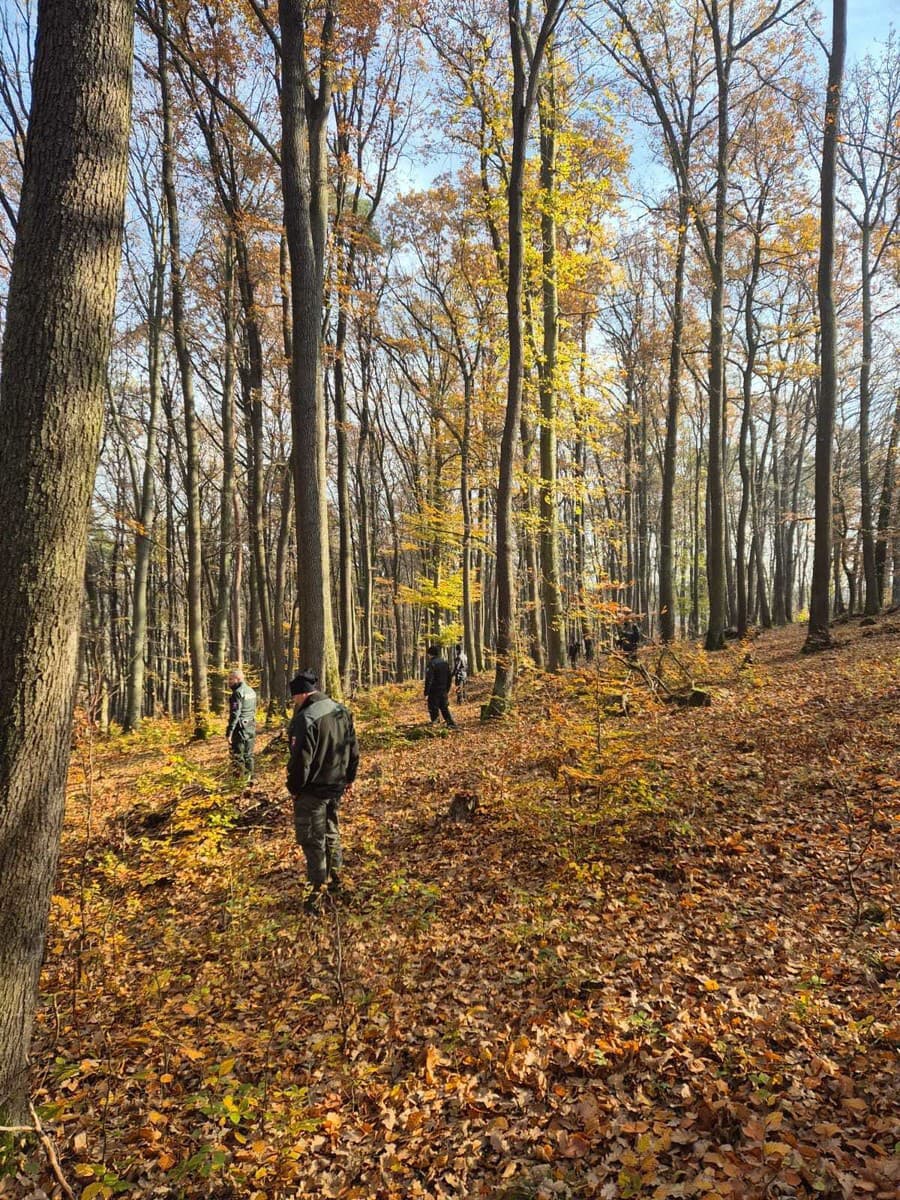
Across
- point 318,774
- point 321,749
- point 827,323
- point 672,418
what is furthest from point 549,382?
point 318,774

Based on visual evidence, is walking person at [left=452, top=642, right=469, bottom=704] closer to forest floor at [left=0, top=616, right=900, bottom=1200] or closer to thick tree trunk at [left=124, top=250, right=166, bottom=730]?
forest floor at [left=0, top=616, right=900, bottom=1200]

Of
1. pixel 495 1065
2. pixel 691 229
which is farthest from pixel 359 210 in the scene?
pixel 495 1065

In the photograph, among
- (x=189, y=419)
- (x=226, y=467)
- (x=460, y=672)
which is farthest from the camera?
(x=226, y=467)

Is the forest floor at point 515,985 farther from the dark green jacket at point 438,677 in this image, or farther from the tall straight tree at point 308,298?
the dark green jacket at point 438,677

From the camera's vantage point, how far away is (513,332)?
11.1 metres

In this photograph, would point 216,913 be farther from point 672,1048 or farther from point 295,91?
point 295,91

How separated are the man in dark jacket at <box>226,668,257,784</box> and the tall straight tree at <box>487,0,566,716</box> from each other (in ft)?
14.7

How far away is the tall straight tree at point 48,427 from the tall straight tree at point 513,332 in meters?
8.43

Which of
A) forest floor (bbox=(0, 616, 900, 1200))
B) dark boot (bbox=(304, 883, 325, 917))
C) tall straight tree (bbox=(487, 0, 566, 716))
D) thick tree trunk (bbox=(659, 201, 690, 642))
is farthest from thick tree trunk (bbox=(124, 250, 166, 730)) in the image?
thick tree trunk (bbox=(659, 201, 690, 642))

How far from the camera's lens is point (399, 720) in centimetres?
1367

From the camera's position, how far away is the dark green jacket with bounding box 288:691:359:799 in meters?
5.37

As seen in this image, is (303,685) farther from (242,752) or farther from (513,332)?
(513,332)

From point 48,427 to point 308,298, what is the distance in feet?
21.2

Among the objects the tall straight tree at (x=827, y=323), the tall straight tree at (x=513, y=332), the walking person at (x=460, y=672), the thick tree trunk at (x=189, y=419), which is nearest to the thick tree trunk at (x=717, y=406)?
the tall straight tree at (x=827, y=323)
